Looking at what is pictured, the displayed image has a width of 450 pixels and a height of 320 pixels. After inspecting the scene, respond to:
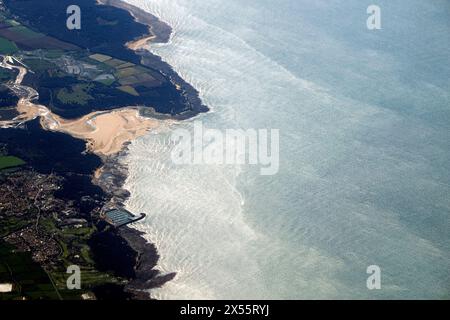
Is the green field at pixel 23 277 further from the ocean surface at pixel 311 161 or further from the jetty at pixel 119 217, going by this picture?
the ocean surface at pixel 311 161

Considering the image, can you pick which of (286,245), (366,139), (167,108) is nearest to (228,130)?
(167,108)

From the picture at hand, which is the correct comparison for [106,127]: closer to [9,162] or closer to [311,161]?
[9,162]

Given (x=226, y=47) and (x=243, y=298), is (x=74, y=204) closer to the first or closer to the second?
(x=243, y=298)

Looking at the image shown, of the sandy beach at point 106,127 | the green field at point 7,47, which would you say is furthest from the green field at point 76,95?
the green field at point 7,47

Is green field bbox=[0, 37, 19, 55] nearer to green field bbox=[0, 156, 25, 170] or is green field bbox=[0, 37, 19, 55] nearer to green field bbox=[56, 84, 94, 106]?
green field bbox=[56, 84, 94, 106]

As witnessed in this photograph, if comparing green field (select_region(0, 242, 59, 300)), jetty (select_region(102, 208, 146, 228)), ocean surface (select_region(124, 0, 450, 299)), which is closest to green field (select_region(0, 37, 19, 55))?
ocean surface (select_region(124, 0, 450, 299))

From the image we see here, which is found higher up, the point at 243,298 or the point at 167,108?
the point at 167,108
